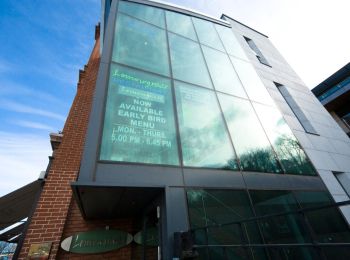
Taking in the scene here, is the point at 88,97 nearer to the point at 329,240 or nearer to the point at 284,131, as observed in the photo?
the point at 284,131

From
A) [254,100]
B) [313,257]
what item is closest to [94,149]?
[313,257]

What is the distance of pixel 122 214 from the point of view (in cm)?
491

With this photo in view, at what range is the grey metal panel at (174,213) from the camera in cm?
327

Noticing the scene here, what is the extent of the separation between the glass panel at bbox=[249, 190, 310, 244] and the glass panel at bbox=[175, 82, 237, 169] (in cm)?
99

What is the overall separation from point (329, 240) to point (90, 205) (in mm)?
6200

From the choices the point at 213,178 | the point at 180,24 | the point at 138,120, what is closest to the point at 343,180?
the point at 213,178

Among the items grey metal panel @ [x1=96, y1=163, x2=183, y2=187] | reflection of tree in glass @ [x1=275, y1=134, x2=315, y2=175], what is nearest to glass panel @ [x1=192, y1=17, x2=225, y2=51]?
reflection of tree in glass @ [x1=275, y1=134, x2=315, y2=175]

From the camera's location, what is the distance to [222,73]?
299 inches

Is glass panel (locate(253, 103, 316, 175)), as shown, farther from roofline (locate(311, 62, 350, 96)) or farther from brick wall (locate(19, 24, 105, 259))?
roofline (locate(311, 62, 350, 96))

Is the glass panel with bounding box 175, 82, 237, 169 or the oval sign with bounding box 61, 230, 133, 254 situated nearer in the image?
the oval sign with bounding box 61, 230, 133, 254

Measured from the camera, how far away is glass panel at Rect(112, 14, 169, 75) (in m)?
5.72

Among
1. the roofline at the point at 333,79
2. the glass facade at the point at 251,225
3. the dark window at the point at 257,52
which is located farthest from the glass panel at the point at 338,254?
the roofline at the point at 333,79

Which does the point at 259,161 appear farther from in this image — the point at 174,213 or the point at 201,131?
the point at 174,213

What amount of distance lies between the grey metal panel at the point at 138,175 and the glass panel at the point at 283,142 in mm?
3867
